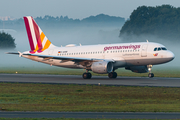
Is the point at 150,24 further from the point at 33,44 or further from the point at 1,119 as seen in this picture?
the point at 1,119

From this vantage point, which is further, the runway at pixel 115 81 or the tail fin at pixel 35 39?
the tail fin at pixel 35 39

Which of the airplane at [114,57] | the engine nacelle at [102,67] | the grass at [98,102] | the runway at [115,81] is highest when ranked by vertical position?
the airplane at [114,57]

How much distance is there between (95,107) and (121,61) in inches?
963

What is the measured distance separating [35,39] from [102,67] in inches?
627

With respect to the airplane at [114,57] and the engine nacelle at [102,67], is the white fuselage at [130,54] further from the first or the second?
the engine nacelle at [102,67]

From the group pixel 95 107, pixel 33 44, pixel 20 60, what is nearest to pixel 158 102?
pixel 95 107

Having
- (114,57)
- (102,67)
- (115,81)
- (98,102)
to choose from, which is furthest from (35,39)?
(98,102)

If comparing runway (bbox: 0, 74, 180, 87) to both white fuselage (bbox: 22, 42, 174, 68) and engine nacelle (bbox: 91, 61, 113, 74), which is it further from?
white fuselage (bbox: 22, 42, 174, 68)

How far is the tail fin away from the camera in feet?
171

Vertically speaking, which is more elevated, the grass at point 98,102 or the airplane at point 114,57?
the airplane at point 114,57

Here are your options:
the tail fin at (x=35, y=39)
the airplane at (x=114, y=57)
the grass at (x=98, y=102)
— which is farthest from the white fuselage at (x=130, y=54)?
the grass at (x=98, y=102)

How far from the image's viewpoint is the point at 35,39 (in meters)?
52.2

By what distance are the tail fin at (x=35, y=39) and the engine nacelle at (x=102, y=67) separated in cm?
1319

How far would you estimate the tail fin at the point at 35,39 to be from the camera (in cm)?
5209
